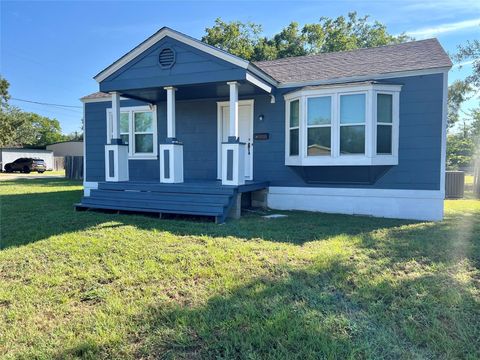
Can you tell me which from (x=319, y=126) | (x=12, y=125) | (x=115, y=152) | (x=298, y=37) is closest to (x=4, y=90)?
(x=12, y=125)

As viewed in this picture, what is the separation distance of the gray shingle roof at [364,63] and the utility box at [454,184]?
6.08 m

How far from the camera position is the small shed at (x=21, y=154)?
31.8 meters

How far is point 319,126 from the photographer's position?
7617 mm

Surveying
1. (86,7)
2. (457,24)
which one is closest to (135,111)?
(86,7)

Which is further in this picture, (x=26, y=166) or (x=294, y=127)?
(x=26, y=166)

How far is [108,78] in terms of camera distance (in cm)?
806

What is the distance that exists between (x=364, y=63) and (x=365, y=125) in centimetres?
217

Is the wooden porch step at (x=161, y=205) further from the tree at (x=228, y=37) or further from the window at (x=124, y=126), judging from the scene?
the tree at (x=228, y=37)

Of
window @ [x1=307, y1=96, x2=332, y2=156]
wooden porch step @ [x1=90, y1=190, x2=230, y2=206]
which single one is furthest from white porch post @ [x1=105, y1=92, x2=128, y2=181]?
window @ [x1=307, y1=96, x2=332, y2=156]

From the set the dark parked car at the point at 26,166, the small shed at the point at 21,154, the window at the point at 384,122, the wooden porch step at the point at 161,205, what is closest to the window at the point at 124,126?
the wooden porch step at the point at 161,205

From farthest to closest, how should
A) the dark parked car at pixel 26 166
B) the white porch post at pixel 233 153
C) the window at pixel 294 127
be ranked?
1. the dark parked car at pixel 26 166
2. the window at pixel 294 127
3. the white porch post at pixel 233 153

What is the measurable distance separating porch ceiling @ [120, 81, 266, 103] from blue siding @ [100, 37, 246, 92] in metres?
0.25

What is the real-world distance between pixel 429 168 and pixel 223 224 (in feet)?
15.4

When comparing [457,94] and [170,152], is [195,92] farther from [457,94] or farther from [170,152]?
[457,94]
